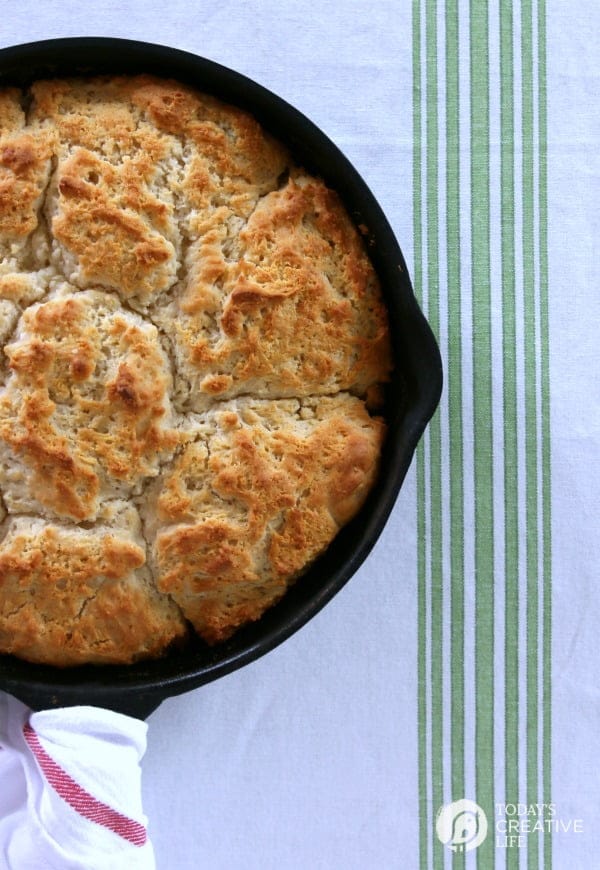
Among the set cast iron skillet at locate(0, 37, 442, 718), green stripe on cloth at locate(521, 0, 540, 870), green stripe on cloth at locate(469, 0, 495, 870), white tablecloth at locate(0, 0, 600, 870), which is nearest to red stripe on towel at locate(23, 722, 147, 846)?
cast iron skillet at locate(0, 37, 442, 718)

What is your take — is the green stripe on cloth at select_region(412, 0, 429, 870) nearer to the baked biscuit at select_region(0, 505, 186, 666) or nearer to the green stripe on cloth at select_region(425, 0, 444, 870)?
the green stripe on cloth at select_region(425, 0, 444, 870)

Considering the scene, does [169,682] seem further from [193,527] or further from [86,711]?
[193,527]

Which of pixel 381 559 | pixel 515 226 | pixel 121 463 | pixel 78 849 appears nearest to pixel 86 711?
pixel 78 849

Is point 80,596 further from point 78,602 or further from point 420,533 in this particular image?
point 420,533

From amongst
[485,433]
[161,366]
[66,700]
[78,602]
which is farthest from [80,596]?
[485,433]

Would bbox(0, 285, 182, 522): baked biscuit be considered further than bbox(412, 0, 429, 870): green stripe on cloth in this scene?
No
